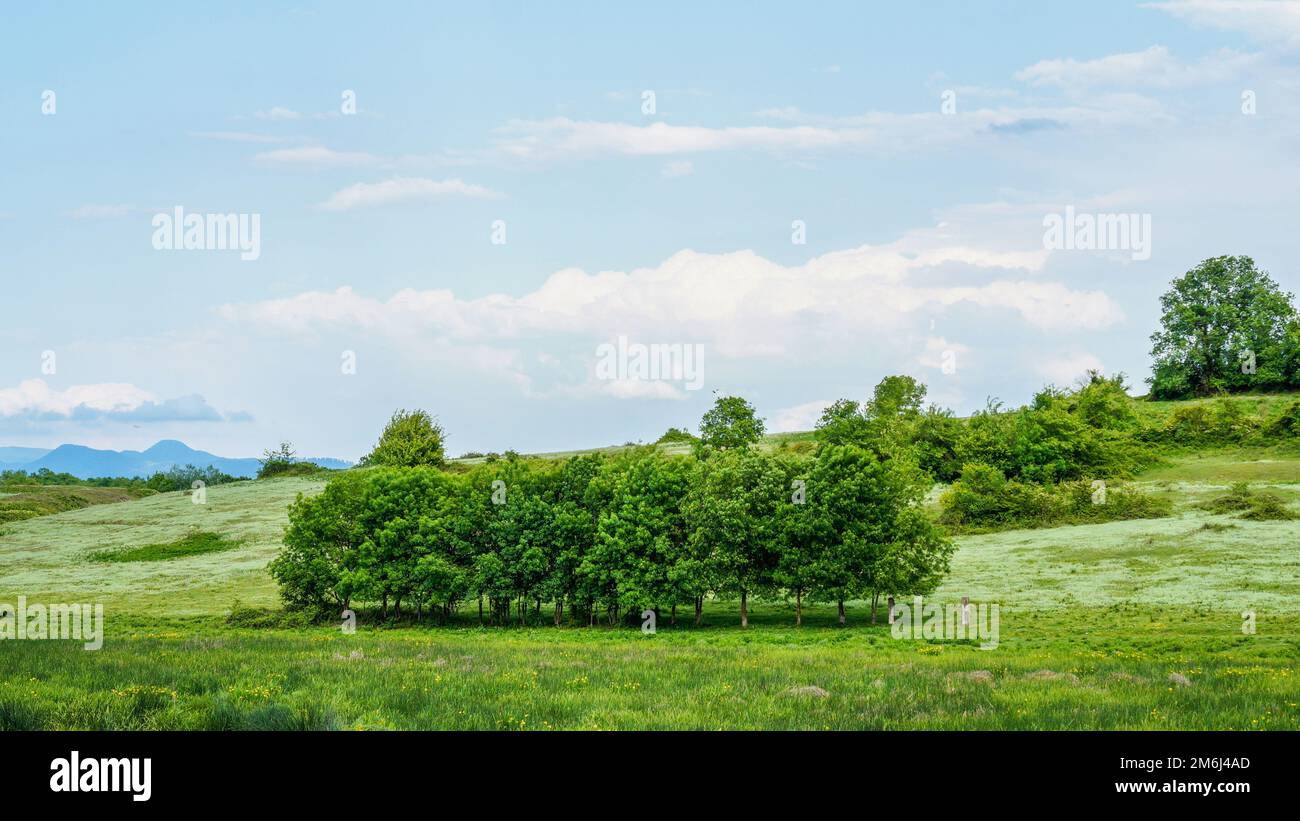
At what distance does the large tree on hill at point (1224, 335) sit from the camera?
13338 centimetres

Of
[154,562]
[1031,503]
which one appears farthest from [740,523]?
[154,562]

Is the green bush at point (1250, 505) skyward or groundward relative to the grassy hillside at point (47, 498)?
skyward

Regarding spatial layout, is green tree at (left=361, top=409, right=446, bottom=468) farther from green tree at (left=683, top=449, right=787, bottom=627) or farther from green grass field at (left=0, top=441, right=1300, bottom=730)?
A: green tree at (left=683, top=449, right=787, bottom=627)

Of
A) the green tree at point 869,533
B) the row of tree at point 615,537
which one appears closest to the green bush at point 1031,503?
the row of tree at point 615,537

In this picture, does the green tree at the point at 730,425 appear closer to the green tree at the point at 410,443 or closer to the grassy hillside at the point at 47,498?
the green tree at the point at 410,443

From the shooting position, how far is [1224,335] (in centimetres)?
13950

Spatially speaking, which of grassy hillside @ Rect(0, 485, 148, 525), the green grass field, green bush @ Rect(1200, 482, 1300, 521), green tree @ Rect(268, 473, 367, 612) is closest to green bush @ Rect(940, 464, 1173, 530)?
green bush @ Rect(1200, 482, 1300, 521)

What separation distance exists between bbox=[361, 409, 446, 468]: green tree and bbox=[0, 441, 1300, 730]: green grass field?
60222mm

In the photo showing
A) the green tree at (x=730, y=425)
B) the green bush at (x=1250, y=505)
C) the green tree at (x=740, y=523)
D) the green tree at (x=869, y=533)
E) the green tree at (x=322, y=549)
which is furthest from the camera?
the green tree at (x=730, y=425)

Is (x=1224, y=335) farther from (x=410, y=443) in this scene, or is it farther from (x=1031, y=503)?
(x=410, y=443)

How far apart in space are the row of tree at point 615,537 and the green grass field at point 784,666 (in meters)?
2.95
